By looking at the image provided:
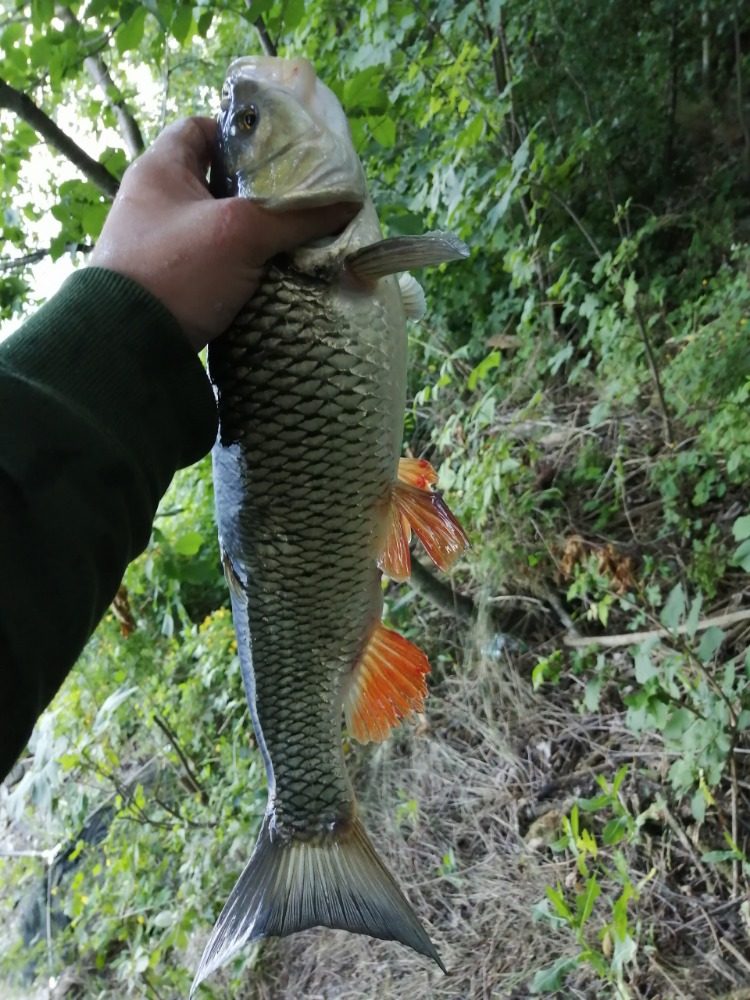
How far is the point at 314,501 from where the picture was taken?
1.16 meters

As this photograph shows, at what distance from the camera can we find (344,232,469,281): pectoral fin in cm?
103

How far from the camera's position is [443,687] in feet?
11.6

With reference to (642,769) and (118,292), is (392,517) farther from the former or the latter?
(642,769)

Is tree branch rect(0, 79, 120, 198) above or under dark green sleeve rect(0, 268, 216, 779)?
above

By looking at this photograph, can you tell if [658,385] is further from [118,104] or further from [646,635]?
[118,104]

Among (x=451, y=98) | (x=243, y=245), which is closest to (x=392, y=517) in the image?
(x=243, y=245)

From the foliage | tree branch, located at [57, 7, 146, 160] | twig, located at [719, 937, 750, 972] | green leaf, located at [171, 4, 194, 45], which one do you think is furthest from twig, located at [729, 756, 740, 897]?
tree branch, located at [57, 7, 146, 160]

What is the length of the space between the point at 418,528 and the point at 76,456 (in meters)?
0.55

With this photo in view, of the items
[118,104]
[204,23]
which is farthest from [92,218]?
[118,104]

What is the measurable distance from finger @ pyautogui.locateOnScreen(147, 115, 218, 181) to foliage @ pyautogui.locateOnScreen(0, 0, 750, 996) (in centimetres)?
79

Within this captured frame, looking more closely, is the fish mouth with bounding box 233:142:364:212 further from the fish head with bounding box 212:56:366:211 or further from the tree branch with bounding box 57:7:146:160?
the tree branch with bounding box 57:7:146:160

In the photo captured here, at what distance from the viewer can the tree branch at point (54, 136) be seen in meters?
1.88

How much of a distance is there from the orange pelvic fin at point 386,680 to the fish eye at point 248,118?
82 centimetres

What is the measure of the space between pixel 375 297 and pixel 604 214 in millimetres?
3625
